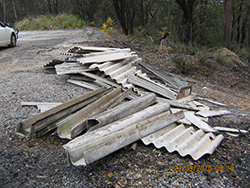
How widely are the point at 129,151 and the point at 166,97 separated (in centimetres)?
236

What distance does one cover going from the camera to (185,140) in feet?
10.4

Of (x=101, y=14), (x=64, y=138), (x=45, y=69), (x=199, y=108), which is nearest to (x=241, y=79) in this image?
(x=199, y=108)

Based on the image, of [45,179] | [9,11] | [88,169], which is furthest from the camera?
[9,11]

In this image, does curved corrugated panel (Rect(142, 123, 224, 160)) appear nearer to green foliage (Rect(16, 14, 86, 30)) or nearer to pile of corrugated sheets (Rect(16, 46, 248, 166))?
pile of corrugated sheets (Rect(16, 46, 248, 166))

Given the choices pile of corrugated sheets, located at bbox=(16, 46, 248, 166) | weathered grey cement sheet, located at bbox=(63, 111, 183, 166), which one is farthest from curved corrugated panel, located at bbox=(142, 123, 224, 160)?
weathered grey cement sheet, located at bbox=(63, 111, 183, 166)

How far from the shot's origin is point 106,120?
3.04 m

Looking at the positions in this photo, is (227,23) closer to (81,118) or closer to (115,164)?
(81,118)

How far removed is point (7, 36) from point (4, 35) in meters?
0.24

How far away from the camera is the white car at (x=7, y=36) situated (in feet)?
31.8

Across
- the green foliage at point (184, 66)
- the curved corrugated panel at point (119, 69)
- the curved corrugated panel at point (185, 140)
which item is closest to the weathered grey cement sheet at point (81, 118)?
the curved corrugated panel at point (119, 69)

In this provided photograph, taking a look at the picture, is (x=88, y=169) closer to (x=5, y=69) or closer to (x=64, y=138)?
(x=64, y=138)

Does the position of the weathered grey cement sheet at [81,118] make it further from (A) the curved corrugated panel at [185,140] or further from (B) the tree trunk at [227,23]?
(B) the tree trunk at [227,23]

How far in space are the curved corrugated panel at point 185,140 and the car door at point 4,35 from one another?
9.26 meters

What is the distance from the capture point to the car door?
964 centimetres
